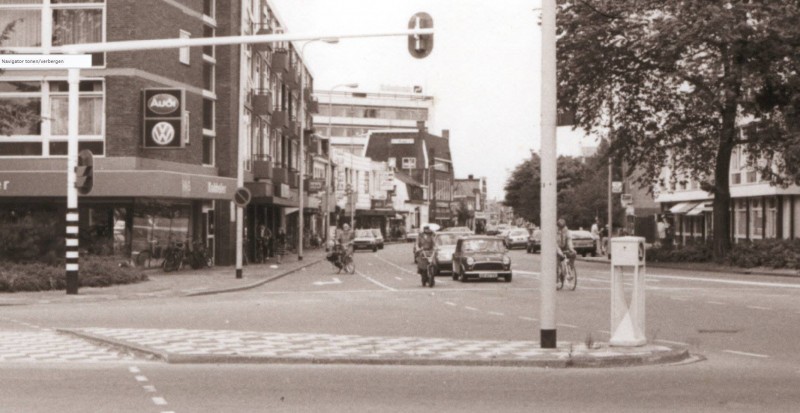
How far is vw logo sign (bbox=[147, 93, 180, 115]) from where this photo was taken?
112 feet

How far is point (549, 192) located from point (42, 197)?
27076 mm

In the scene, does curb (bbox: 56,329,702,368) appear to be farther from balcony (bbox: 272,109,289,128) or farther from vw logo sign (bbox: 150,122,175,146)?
balcony (bbox: 272,109,289,128)

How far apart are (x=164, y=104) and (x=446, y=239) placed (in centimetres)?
1218

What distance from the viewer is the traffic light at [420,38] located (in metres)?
22.3

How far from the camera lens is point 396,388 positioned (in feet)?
36.3

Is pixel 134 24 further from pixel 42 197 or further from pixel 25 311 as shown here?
pixel 25 311

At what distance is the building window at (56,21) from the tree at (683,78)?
18.8m

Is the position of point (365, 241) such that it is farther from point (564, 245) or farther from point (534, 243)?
point (564, 245)

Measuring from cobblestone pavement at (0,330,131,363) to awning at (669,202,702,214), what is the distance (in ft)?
209

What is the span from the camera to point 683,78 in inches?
1714

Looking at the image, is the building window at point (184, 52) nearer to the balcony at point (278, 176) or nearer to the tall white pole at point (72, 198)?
the tall white pole at point (72, 198)

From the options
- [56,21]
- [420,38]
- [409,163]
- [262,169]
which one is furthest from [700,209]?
[409,163]

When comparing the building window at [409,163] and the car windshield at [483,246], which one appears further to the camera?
the building window at [409,163]

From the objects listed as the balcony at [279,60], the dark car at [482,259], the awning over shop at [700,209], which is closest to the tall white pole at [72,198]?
the dark car at [482,259]
